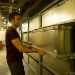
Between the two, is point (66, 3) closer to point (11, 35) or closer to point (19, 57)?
point (11, 35)

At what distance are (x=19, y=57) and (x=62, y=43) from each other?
72 centimetres

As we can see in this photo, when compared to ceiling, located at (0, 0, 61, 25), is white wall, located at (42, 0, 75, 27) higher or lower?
lower

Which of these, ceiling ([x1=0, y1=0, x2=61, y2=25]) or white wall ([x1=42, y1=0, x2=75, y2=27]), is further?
ceiling ([x1=0, y1=0, x2=61, y2=25])

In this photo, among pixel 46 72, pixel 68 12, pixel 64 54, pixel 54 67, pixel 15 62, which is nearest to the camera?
pixel 64 54

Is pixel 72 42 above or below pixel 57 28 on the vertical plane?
below

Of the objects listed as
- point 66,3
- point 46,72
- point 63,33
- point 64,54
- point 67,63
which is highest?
point 66,3

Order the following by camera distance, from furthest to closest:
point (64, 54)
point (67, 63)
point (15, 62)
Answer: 1. point (15, 62)
2. point (67, 63)
3. point (64, 54)

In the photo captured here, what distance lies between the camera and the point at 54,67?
2.00m

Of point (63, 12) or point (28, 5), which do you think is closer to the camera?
point (63, 12)

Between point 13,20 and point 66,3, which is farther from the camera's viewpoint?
point 13,20

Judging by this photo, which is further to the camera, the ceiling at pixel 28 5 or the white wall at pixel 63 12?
the ceiling at pixel 28 5

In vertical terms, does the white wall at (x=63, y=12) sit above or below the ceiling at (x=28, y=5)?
below

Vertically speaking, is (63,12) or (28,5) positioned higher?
(28,5)

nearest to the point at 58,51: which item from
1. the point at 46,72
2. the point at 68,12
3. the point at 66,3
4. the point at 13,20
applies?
the point at 68,12
